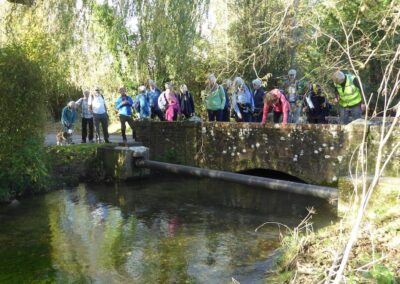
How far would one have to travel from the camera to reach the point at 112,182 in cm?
1169

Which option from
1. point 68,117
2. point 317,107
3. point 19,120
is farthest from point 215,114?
point 19,120

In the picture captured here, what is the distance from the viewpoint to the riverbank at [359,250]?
4152 millimetres

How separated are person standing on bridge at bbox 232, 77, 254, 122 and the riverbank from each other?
6.09 metres

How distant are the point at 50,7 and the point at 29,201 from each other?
417cm

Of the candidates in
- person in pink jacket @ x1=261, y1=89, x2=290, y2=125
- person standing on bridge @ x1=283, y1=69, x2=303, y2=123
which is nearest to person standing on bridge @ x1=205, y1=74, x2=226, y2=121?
person in pink jacket @ x1=261, y1=89, x2=290, y2=125

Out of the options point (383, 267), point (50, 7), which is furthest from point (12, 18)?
point (383, 267)

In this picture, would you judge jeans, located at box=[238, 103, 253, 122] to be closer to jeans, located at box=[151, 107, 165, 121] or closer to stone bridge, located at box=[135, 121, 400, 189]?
stone bridge, located at box=[135, 121, 400, 189]

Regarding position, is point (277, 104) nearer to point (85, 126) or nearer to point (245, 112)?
point (245, 112)

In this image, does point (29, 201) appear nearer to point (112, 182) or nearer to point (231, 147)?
point (112, 182)

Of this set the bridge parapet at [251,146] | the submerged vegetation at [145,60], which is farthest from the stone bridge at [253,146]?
the submerged vegetation at [145,60]

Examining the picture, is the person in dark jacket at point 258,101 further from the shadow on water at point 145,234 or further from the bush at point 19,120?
the bush at point 19,120

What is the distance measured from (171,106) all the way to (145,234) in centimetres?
618

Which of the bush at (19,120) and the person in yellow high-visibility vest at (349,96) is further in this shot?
the bush at (19,120)

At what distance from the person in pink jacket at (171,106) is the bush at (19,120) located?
3737 mm
